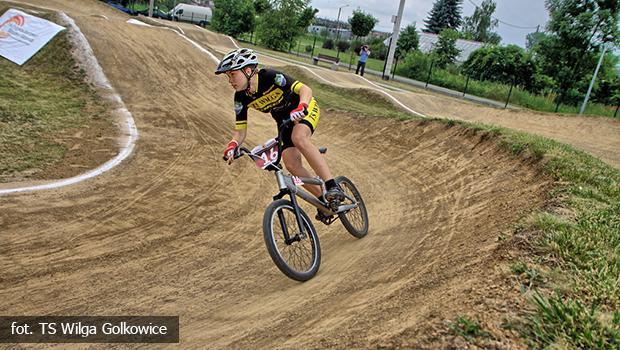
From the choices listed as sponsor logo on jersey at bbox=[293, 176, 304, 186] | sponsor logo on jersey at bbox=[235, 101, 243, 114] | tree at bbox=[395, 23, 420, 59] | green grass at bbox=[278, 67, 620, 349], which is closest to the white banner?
sponsor logo on jersey at bbox=[235, 101, 243, 114]

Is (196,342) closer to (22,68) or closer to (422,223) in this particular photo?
(422,223)

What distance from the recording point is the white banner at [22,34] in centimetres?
1399

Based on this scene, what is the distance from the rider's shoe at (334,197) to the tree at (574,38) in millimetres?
28495

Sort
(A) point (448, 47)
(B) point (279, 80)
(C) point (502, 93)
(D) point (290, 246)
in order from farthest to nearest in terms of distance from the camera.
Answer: (A) point (448, 47)
(C) point (502, 93)
(B) point (279, 80)
(D) point (290, 246)

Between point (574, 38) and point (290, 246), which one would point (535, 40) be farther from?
point (290, 246)

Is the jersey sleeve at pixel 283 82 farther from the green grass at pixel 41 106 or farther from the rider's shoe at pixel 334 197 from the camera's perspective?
the green grass at pixel 41 106

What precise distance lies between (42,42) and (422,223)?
1461 cm

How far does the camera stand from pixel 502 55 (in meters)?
38.7

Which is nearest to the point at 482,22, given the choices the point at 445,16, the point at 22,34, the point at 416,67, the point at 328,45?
the point at 445,16

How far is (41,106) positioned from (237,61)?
8.33 meters

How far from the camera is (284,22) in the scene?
4766cm

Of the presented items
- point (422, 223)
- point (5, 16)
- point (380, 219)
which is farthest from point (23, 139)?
point (5, 16)

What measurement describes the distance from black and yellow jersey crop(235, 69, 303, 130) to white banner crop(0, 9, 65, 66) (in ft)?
38.5

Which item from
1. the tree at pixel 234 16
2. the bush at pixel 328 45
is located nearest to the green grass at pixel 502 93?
the tree at pixel 234 16
